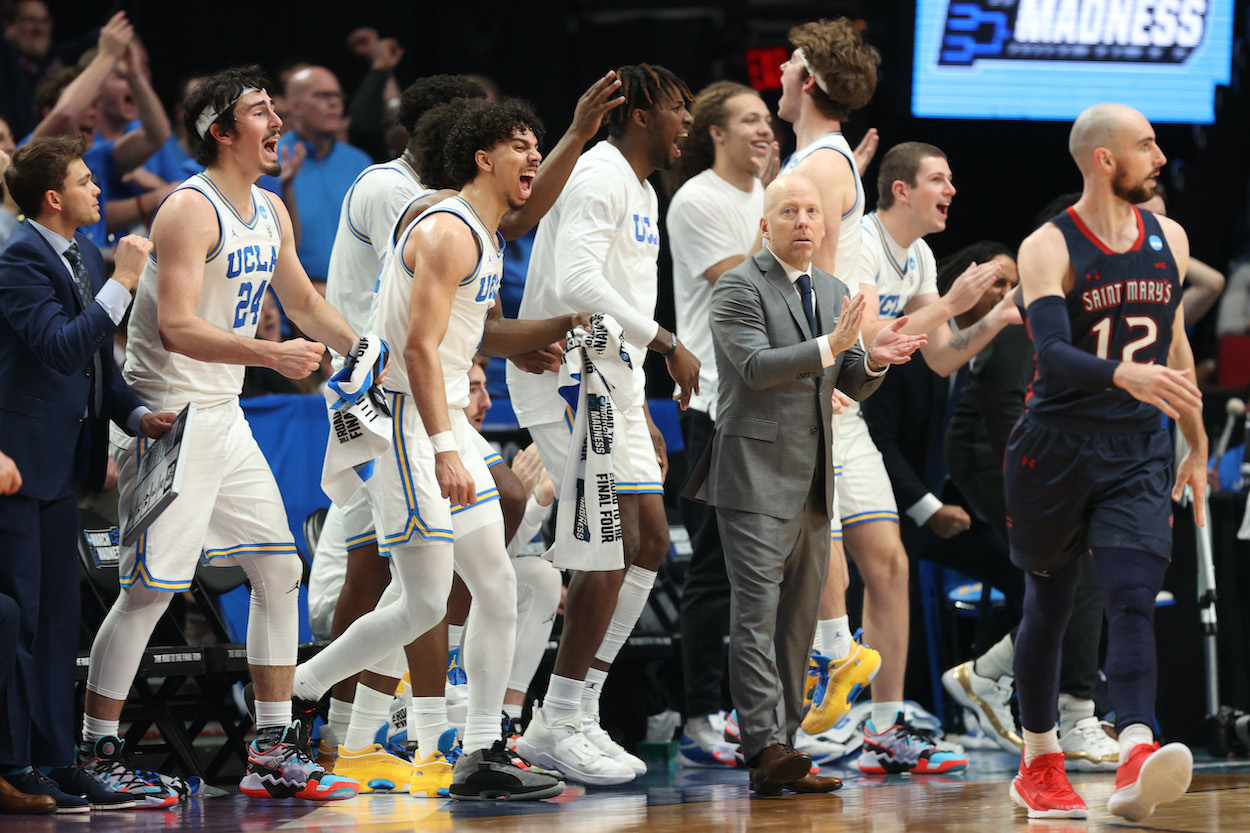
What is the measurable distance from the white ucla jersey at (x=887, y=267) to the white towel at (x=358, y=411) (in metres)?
2.18

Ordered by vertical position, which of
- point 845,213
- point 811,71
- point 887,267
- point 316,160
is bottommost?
point 887,267

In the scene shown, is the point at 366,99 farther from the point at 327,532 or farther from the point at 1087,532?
the point at 1087,532

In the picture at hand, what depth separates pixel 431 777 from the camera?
449cm

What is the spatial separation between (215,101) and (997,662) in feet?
11.7

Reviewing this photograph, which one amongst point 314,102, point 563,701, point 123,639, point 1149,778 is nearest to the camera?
point 1149,778

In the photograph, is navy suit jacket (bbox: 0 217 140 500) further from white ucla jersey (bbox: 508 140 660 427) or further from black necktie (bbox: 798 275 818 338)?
black necktie (bbox: 798 275 818 338)

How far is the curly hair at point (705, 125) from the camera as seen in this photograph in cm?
592

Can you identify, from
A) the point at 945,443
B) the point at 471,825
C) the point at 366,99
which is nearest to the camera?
the point at 471,825

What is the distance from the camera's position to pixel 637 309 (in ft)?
16.8

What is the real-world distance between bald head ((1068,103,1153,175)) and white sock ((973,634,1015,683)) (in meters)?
2.28

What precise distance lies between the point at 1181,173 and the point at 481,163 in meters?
7.83

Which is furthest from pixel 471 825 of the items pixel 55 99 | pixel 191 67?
pixel 191 67

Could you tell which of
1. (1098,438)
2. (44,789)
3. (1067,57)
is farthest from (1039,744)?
(1067,57)

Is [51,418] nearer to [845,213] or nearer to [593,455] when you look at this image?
[593,455]
